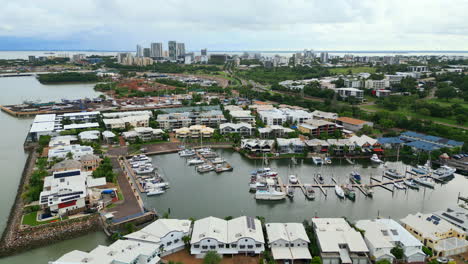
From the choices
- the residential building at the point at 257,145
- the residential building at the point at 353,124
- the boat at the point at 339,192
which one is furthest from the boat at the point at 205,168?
the residential building at the point at 353,124

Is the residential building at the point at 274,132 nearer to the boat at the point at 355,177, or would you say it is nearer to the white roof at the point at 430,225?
the boat at the point at 355,177

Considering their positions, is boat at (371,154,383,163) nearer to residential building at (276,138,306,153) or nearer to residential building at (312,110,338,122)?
residential building at (276,138,306,153)

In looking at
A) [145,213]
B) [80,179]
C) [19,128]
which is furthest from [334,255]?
[19,128]

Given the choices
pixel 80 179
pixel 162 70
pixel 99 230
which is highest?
pixel 162 70

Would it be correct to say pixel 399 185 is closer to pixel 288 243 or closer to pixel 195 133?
pixel 288 243

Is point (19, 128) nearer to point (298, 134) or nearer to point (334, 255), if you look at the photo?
point (298, 134)

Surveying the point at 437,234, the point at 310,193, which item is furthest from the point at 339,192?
the point at 437,234

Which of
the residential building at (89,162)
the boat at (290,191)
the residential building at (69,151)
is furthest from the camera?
the residential building at (69,151)
